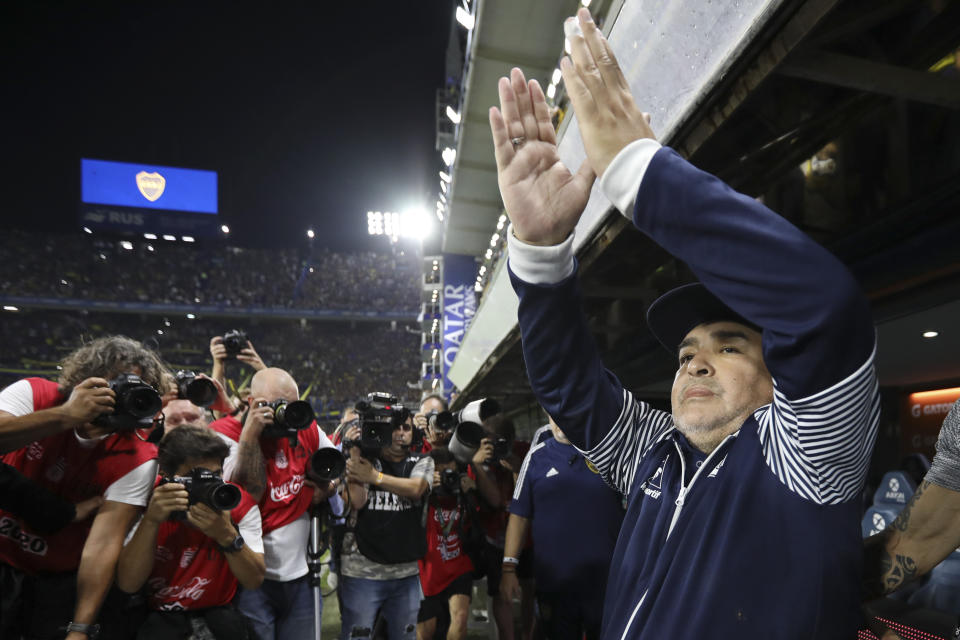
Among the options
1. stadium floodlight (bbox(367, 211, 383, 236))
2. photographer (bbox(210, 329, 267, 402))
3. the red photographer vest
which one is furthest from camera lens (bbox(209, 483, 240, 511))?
stadium floodlight (bbox(367, 211, 383, 236))

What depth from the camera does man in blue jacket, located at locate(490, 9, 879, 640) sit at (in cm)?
85

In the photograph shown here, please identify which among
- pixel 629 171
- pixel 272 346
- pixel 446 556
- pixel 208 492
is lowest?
pixel 272 346

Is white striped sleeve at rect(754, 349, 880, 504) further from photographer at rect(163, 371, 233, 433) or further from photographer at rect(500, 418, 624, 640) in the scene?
photographer at rect(163, 371, 233, 433)

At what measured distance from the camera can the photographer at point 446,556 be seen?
363 cm

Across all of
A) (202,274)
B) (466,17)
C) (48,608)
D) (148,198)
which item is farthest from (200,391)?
(148,198)

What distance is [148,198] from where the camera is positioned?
31.7m

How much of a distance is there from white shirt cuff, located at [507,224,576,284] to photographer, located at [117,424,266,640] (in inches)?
63.9

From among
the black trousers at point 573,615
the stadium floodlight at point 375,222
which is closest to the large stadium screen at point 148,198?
the stadium floodlight at point 375,222

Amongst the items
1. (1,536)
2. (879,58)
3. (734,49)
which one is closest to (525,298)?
(734,49)

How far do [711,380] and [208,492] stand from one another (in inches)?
76.5

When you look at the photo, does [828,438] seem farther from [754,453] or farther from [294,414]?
[294,414]

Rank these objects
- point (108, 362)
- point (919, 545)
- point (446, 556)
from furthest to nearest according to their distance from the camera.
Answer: point (446, 556) → point (108, 362) → point (919, 545)

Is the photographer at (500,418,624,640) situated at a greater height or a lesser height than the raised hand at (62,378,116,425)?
lesser

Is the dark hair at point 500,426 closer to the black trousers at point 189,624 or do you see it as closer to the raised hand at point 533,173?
the black trousers at point 189,624
